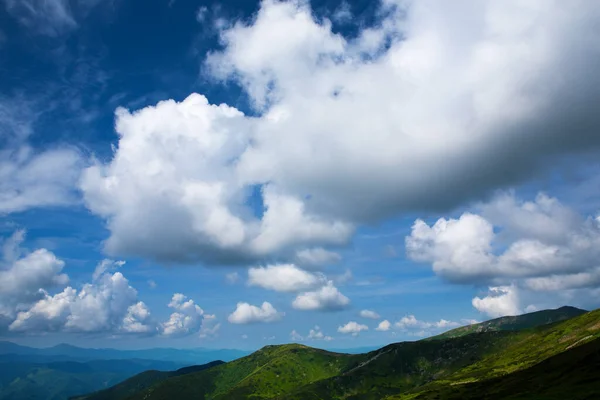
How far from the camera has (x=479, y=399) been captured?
196 metres

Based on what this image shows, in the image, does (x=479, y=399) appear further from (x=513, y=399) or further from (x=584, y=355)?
(x=584, y=355)

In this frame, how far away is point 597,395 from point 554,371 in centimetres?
7351

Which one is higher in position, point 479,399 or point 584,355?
point 584,355

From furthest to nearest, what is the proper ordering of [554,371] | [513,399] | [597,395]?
[554,371] < [513,399] < [597,395]

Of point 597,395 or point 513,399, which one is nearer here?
point 597,395

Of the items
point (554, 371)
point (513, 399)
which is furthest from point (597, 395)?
point (554, 371)

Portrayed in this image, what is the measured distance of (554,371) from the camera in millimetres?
195125

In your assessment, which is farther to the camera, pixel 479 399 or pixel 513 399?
pixel 479 399

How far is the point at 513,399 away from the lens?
6211 inches

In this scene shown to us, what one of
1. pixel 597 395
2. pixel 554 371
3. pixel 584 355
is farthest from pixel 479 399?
pixel 597 395

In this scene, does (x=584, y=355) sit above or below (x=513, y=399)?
above

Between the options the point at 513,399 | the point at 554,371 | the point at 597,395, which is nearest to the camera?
the point at 597,395

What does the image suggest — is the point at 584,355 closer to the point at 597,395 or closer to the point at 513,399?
the point at 513,399

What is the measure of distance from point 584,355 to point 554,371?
17.1m
